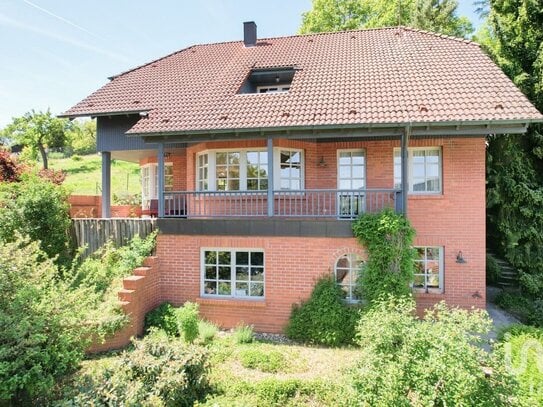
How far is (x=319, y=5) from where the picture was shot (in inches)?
1127

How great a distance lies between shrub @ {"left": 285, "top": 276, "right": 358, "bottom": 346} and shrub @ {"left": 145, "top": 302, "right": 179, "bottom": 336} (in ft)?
10.6

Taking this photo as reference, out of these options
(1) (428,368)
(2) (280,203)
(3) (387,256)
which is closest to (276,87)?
(2) (280,203)

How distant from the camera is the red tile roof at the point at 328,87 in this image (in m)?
10.4

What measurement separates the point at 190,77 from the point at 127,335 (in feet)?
34.1

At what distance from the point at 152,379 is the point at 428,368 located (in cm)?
460

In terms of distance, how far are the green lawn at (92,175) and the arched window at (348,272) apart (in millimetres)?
23679

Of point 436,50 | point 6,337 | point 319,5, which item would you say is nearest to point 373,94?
point 436,50

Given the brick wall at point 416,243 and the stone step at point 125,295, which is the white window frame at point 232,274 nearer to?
the brick wall at point 416,243

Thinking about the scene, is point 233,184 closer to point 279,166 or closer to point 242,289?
point 279,166

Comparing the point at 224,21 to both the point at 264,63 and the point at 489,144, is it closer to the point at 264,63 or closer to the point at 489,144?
the point at 264,63

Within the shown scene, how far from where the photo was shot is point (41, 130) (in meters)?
41.3

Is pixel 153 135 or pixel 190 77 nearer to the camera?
pixel 153 135

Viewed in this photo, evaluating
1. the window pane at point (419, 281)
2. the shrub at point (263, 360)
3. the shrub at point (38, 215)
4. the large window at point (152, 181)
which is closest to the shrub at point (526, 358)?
the window pane at point (419, 281)

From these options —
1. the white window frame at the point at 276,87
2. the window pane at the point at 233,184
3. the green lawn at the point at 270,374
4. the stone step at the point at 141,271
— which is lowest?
Answer: the green lawn at the point at 270,374
